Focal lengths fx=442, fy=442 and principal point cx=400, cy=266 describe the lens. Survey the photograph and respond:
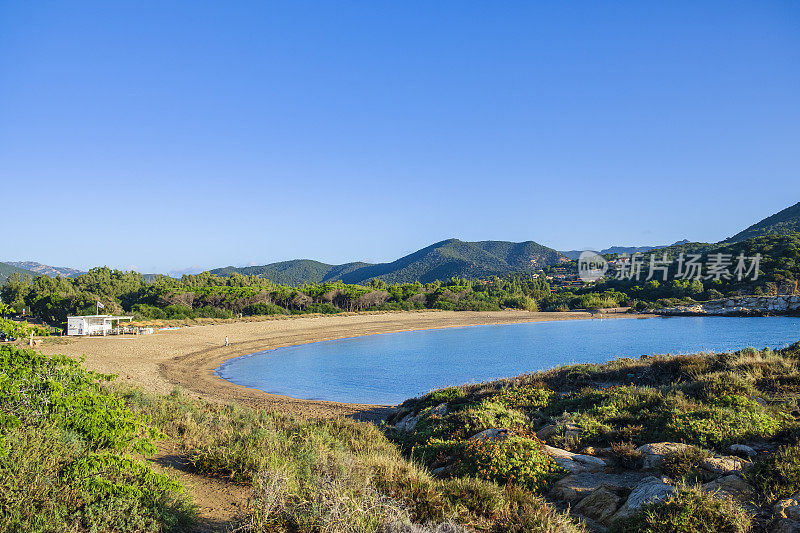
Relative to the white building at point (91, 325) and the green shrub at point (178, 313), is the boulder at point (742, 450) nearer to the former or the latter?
the white building at point (91, 325)

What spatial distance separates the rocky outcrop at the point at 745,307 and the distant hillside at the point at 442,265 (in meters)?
73.4

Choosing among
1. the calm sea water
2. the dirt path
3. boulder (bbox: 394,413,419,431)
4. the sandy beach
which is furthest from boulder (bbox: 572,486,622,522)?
the calm sea water

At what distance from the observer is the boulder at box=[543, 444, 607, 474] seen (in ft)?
18.6

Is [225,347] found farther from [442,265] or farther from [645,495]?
[442,265]

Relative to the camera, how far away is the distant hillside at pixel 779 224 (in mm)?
77919

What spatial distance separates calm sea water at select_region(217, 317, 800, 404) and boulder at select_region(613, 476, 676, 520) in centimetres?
1324

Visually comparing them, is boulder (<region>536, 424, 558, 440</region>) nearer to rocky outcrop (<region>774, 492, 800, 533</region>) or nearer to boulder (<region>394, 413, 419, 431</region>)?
boulder (<region>394, 413, 419, 431</region>)

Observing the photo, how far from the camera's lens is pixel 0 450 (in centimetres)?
324

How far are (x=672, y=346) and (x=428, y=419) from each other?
25192 mm

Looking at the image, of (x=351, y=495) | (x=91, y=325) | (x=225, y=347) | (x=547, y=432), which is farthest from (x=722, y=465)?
(x=91, y=325)

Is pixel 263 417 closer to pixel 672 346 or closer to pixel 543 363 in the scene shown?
pixel 543 363

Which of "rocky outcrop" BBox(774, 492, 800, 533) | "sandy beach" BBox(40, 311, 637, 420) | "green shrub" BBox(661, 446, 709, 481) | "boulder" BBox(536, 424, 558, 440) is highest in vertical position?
"rocky outcrop" BBox(774, 492, 800, 533)

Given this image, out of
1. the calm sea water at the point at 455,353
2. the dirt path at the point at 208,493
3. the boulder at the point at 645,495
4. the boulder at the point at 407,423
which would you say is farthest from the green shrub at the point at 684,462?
the calm sea water at the point at 455,353

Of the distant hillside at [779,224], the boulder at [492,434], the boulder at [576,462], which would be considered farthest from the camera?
the distant hillside at [779,224]
